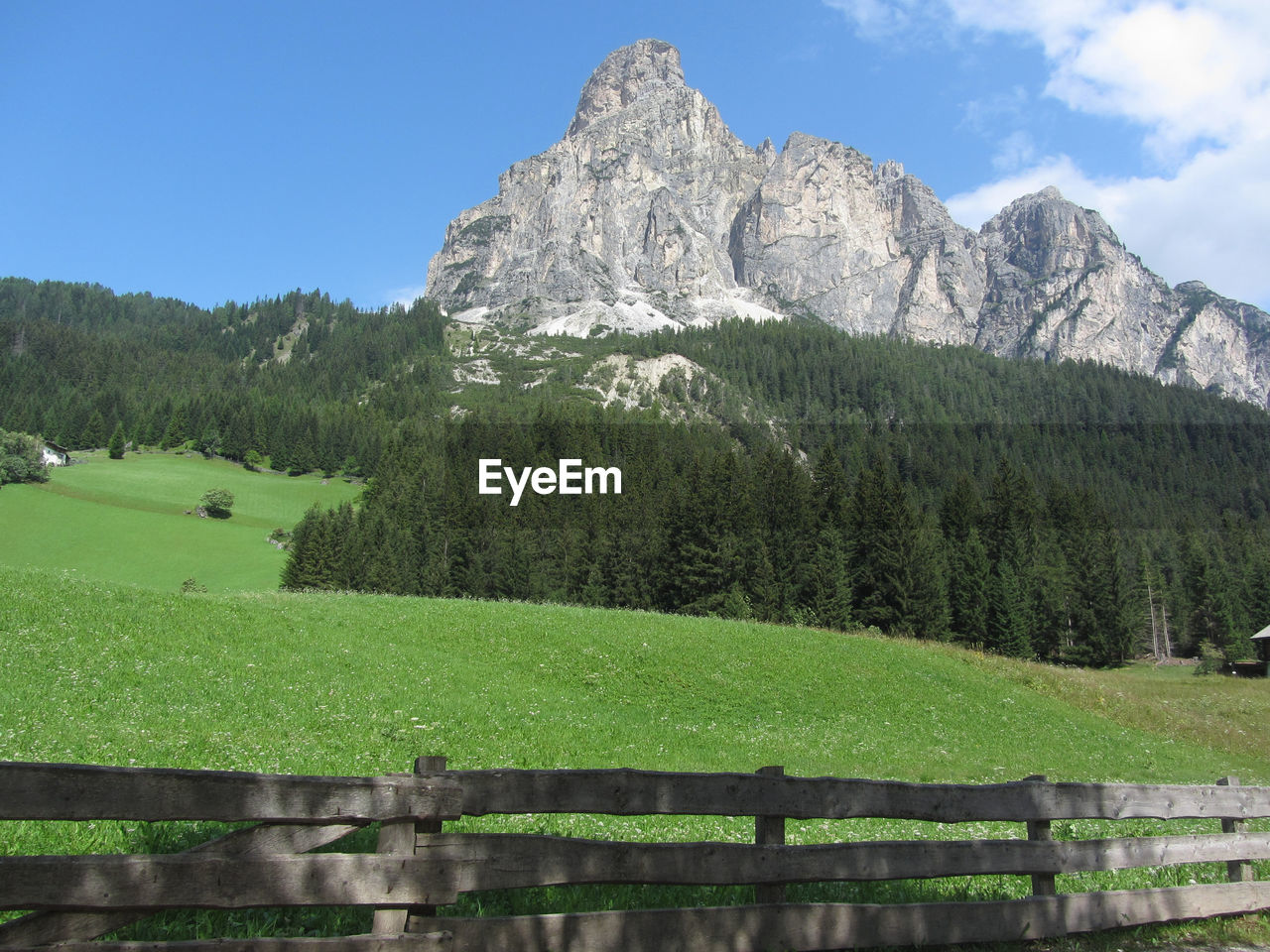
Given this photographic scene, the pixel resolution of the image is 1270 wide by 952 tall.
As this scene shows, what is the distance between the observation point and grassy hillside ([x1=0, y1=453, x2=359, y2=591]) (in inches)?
3381

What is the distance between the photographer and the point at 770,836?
6746 millimetres

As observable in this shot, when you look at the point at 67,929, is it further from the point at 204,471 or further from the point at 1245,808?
the point at 204,471

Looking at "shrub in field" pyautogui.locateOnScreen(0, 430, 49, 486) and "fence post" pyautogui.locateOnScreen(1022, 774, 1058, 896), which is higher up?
"shrub in field" pyautogui.locateOnScreen(0, 430, 49, 486)

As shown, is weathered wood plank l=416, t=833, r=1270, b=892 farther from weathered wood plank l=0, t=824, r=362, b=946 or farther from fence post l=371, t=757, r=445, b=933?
weathered wood plank l=0, t=824, r=362, b=946

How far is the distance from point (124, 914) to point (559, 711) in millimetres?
19632

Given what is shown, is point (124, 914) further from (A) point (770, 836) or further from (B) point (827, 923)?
(B) point (827, 923)

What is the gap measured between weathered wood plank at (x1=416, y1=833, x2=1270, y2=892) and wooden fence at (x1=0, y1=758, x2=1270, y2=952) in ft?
0.05

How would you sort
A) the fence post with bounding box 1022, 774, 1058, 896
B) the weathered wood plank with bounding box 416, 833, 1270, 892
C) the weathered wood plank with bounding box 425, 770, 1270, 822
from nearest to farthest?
the weathered wood plank with bounding box 416, 833, 1270, 892, the weathered wood plank with bounding box 425, 770, 1270, 822, the fence post with bounding box 1022, 774, 1058, 896

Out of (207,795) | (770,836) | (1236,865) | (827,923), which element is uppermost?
Answer: (207,795)

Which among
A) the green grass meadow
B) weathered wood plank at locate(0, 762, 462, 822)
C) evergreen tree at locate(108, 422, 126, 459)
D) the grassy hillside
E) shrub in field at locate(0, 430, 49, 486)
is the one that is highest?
evergreen tree at locate(108, 422, 126, 459)

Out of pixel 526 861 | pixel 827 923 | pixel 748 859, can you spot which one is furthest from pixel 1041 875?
pixel 526 861

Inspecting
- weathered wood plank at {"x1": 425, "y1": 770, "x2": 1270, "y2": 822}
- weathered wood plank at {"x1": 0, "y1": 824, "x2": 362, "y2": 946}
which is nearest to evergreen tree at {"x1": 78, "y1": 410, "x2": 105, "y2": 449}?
weathered wood plank at {"x1": 0, "y1": 824, "x2": 362, "y2": 946}

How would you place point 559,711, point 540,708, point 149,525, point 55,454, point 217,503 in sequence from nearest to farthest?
1. point 540,708
2. point 559,711
3. point 149,525
4. point 217,503
5. point 55,454

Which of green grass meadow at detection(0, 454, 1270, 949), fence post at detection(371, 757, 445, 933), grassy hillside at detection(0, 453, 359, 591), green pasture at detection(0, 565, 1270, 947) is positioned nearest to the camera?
fence post at detection(371, 757, 445, 933)
